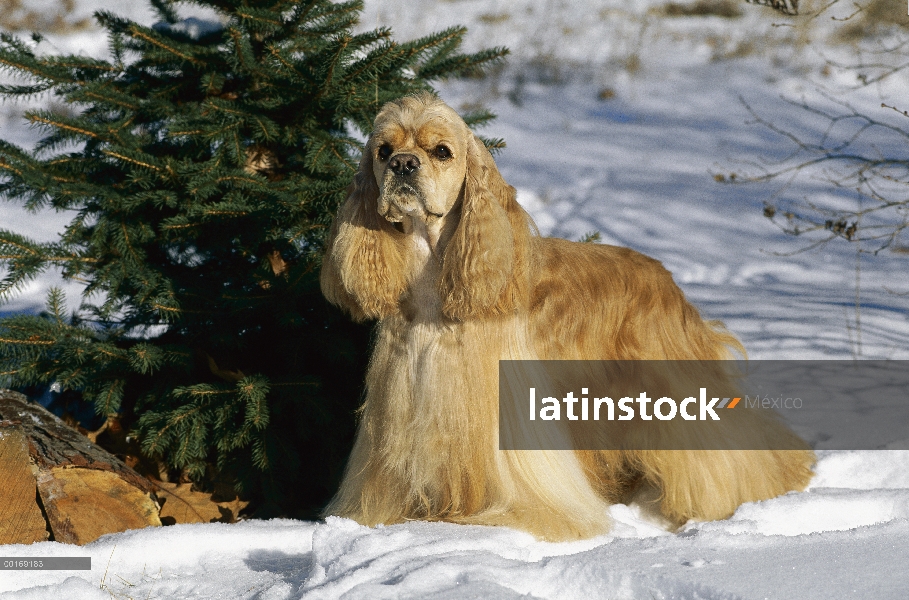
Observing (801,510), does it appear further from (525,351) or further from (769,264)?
(769,264)

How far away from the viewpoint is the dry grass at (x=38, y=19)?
43.6 ft

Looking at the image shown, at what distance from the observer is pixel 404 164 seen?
3242mm

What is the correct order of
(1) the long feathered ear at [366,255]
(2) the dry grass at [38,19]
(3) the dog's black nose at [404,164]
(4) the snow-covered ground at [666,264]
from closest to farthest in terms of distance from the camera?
1. (4) the snow-covered ground at [666,264]
2. (3) the dog's black nose at [404,164]
3. (1) the long feathered ear at [366,255]
4. (2) the dry grass at [38,19]

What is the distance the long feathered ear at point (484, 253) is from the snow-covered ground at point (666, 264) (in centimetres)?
86

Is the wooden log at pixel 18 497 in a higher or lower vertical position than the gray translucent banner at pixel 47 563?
higher

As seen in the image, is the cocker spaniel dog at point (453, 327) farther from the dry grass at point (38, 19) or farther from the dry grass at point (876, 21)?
the dry grass at point (38, 19)

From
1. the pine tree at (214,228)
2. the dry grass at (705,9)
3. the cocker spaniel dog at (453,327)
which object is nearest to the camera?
the cocker spaniel dog at (453,327)

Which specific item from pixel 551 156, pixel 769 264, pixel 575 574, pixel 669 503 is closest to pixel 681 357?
pixel 669 503

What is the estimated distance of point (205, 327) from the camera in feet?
15.3

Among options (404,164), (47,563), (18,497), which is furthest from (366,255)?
(18,497)

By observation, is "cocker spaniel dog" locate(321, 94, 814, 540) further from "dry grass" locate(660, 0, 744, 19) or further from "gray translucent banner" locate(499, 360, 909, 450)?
"dry grass" locate(660, 0, 744, 19)

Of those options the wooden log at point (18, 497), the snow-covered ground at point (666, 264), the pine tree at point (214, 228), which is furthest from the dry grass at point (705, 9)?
the wooden log at point (18, 497)

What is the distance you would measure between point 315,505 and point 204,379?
2.99 feet

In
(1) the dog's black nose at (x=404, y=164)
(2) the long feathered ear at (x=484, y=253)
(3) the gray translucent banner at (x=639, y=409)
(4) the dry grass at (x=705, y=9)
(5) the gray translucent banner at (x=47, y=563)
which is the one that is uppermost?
(4) the dry grass at (x=705, y=9)
